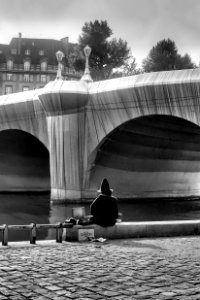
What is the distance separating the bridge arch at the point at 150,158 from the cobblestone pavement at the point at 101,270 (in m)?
19.1

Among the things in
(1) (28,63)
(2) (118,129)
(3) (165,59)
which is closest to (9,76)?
(1) (28,63)

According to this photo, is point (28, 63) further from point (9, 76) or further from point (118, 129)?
point (118, 129)

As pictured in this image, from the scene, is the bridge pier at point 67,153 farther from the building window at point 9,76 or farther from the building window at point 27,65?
the building window at point 27,65

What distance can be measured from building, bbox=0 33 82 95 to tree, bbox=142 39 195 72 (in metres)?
20.4

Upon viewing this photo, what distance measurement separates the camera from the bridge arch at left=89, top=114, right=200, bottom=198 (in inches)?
1258

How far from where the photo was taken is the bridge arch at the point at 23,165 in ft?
144

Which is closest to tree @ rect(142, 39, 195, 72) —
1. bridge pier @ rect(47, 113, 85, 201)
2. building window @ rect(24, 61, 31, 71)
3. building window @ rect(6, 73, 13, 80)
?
building window @ rect(24, 61, 31, 71)

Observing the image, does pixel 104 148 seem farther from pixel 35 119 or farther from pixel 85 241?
pixel 85 241

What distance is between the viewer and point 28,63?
84000mm

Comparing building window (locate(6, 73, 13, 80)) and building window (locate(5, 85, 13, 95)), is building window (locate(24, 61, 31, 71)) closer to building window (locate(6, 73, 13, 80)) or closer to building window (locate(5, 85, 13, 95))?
building window (locate(6, 73, 13, 80))

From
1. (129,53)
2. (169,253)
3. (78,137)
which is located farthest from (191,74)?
(129,53)

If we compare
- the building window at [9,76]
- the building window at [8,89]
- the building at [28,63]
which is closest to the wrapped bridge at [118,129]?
the building window at [8,89]

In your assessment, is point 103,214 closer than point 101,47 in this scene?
Yes

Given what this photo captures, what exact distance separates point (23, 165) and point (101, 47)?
949 inches
